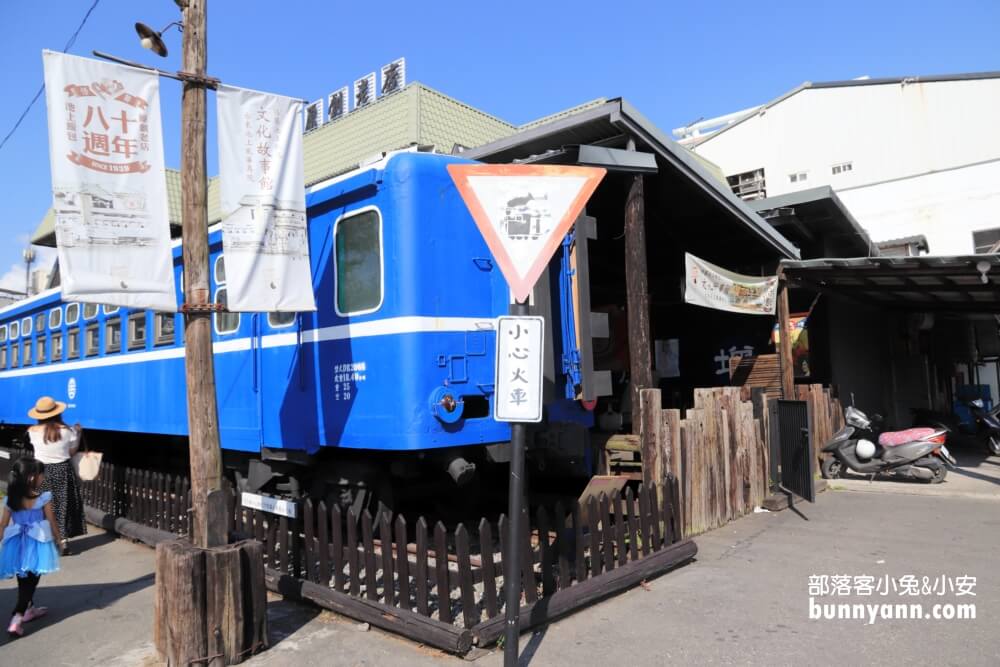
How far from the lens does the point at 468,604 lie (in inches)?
169

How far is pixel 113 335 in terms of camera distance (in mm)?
9445

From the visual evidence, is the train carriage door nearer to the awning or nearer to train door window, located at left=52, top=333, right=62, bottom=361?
train door window, located at left=52, top=333, right=62, bottom=361

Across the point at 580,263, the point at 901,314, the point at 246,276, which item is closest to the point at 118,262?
the point at 246,276

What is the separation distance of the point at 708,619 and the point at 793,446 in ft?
14.2

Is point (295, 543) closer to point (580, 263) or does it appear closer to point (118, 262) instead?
point (118, 262)

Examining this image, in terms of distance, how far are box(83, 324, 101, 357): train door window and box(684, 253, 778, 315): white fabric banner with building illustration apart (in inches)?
329

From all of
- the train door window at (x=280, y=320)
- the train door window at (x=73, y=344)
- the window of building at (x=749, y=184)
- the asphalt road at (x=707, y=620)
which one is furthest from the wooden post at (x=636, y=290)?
the window of building at (x=749, y=184)

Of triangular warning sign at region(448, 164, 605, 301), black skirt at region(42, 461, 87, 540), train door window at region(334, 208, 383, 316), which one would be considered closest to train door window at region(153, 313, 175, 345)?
black skirt at region(42, 461, 87, 540)

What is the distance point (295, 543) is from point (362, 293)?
212 centimetres

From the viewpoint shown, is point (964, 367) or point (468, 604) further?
point (964, 367)

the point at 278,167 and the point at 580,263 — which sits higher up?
the point at 278,167

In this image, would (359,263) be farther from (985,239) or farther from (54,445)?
(985,239)

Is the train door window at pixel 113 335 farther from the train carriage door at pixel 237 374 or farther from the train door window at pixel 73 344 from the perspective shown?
the train carriage door at pixel 237 374

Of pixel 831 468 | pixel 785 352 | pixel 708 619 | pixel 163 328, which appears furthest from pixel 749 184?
pixel 708 619
